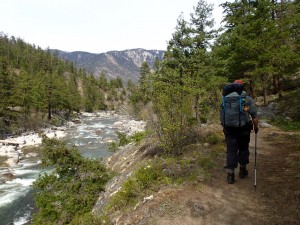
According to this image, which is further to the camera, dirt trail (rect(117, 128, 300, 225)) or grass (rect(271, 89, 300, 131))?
grass (rect(271, 89, 300, 131))

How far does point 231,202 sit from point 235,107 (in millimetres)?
2271

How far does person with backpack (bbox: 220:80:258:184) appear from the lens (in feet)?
21.0

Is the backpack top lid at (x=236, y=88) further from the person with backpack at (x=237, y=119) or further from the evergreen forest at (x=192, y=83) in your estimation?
the evergreen forest at (x=192, y=83)

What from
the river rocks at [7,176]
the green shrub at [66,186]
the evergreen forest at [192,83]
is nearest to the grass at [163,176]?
the evergreen forest at [192,83]

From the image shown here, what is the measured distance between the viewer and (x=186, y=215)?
5.50m

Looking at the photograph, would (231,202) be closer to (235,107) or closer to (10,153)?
(235,107)

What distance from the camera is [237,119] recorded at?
6395 mm

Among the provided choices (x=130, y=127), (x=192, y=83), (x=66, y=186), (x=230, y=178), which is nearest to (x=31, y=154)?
(x=66, y=186)

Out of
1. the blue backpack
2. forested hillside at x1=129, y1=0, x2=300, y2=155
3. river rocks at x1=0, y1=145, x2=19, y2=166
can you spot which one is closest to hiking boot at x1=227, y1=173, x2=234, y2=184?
the blue backpack

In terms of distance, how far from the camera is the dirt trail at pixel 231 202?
5.23 m

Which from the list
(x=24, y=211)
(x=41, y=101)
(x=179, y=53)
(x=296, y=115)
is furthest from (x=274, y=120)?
(x=41, y=101)

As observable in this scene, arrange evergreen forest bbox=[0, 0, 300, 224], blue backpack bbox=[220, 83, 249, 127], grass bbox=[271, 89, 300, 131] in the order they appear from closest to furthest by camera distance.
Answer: blue backpack bbox=[220, 83, 249, 127] < evergreen forest bbox=[0, 0, 300, 224] < grass bbox=[271, 89, 300, 131]

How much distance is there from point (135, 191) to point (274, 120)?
1201 cm

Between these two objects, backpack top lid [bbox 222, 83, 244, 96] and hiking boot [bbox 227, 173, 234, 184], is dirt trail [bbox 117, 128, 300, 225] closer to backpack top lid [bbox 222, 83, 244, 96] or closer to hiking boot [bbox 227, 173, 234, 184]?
hiking boot [bbox 227, 173, 234, 184]
